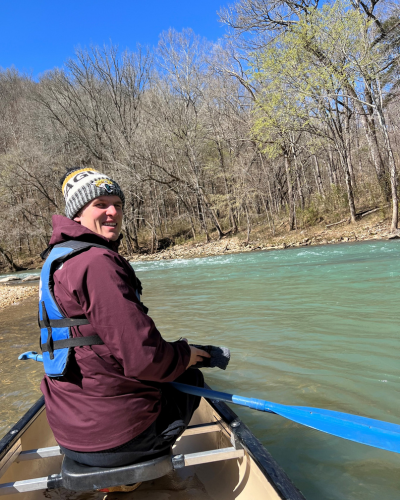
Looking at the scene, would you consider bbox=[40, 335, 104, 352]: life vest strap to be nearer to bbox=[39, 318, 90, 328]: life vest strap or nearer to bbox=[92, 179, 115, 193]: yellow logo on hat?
bbox=[39, 318, 90, 328]: life vest strap

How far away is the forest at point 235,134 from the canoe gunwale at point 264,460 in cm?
1354

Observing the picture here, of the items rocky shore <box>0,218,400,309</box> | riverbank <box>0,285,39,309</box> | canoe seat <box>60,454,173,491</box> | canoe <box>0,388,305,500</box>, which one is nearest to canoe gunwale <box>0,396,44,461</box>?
canoe <box>0,388,305,500</box>

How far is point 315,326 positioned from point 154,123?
71.9 ft

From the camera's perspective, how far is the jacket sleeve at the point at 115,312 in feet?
4.41

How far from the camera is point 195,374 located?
2072 mm

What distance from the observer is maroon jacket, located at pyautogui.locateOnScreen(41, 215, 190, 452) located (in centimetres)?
135

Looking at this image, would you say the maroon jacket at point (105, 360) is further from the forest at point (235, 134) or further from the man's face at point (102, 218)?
the forest at point (235, 134)

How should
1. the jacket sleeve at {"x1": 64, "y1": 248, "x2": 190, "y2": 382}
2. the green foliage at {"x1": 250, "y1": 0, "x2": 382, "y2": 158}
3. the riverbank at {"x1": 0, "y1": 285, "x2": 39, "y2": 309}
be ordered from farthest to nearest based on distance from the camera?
the green foliage at {"x1": 250, "y1": 0, "x2": 382, "y2": 158} → the riverbank at {"x1": 0, "y1": 285, "x2": 39, "y2": 309} → the jacket sleeve at {"x1": 64, "y1": 248, "x2": 190, "y2": 382}

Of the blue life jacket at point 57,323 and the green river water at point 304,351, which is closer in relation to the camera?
the blue life jacket at point 57,323

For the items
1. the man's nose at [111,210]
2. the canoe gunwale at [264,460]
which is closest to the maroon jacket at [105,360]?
the man's nose at [111,210]

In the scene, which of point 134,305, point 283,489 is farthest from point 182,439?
point 134,305

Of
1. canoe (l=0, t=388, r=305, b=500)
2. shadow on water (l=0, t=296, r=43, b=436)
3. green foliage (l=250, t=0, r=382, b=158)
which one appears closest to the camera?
canoe (l=0, t=388, r=305, b=500)

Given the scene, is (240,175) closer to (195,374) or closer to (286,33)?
(286,33)

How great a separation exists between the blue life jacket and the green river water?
73.7 inches
